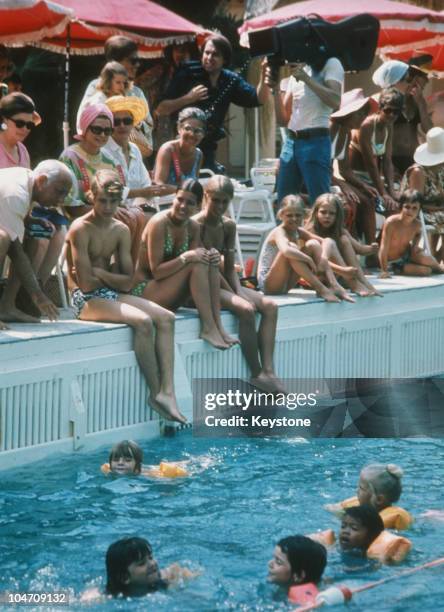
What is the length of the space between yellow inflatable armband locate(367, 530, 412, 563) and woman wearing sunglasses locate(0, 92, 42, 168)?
13.3 feet

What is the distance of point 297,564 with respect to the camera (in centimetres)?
671

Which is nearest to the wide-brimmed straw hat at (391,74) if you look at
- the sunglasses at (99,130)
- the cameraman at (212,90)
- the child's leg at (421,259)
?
Result: the child's leg at (421,259)

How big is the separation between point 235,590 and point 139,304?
3.19m

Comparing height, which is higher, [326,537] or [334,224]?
[334,224]

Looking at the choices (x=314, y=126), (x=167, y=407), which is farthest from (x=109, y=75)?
(x=167, y=407)

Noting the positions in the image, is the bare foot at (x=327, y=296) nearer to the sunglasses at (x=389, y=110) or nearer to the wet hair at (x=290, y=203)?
the wet hair at (x=290, y=203)

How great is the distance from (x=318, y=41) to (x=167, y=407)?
4148mm

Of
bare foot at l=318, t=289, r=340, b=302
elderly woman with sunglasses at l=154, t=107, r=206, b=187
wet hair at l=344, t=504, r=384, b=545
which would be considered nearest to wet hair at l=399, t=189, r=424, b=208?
bare foot at l=318, t=289, r=340, b=302

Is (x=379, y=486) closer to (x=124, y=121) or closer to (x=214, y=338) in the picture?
(x=214, y=338)

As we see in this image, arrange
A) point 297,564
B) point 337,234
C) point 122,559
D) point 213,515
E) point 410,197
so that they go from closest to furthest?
point 122,559
point 297,564
point 213,515
point 337,234
point 410,197

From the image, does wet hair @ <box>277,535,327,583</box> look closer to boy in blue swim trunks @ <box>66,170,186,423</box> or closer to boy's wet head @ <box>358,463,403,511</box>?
boy's wet head @ <box>358,463,403,511</box>

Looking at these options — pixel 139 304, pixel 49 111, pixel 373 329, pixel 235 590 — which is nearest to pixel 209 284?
pixel 139 304

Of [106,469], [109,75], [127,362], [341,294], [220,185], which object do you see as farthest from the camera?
[341,294]

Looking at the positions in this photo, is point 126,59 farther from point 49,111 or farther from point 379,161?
point 49,111
